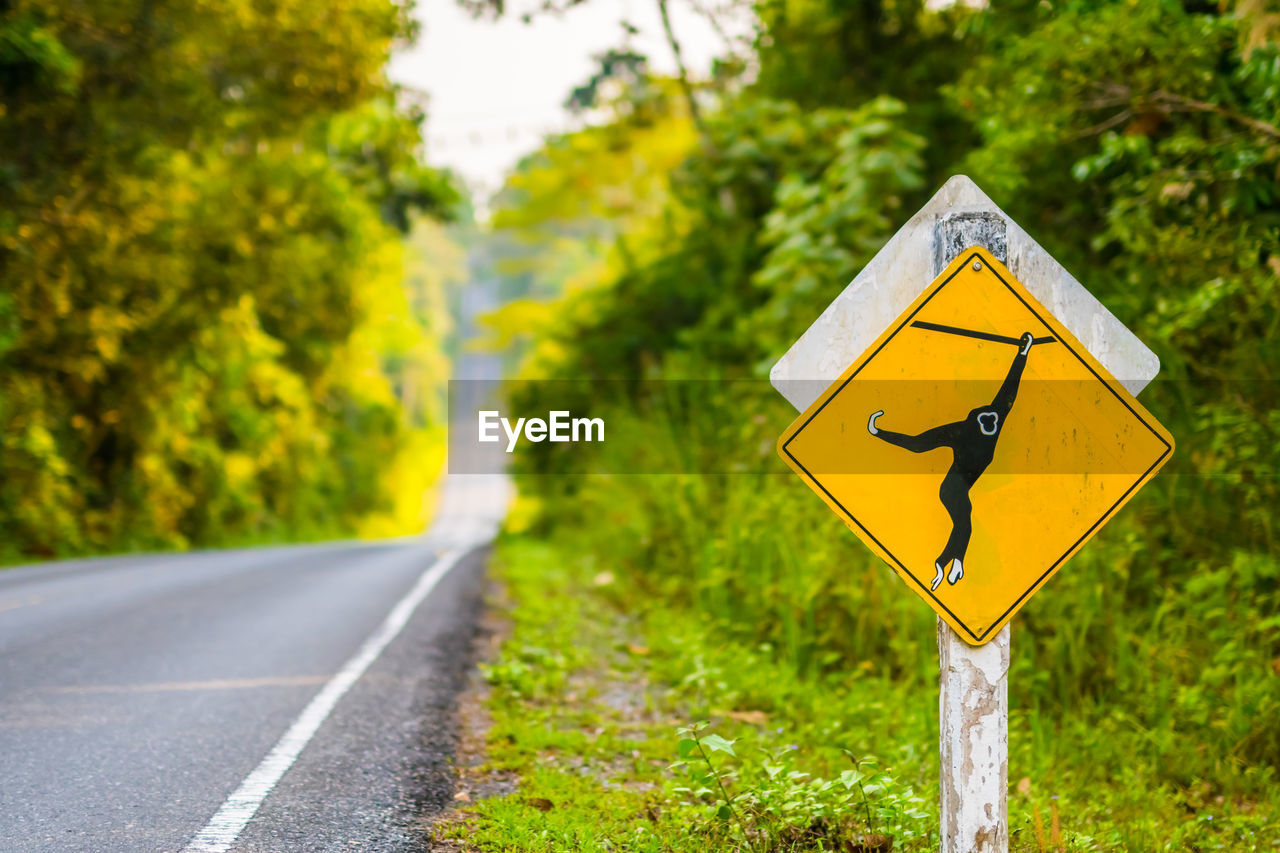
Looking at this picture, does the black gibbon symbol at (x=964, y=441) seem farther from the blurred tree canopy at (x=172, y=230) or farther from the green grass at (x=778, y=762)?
the blurred tree canopy at (x=172, y=230)

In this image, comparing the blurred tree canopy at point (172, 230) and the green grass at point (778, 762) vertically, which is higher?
the blurred tree canopy at point (172, 230)

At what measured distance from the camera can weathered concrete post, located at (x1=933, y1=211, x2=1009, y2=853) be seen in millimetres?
2721

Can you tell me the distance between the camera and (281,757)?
4.68 metres

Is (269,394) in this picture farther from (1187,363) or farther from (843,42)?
(1187,363)

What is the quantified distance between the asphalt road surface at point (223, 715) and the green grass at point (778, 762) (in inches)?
17.8

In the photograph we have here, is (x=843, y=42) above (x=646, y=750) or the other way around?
above

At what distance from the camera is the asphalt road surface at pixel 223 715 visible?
12.7 ft

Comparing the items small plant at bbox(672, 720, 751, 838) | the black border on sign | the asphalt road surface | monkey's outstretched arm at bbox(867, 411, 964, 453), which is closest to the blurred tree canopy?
the asphalt road surface

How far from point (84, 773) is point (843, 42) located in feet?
36.1

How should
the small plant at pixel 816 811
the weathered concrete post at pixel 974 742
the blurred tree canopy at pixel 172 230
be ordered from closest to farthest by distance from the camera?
the weathered concrete post at pixel 974 742 → the small plant at pixel 816 811 → the blurred tree canopy at pixel 172 230

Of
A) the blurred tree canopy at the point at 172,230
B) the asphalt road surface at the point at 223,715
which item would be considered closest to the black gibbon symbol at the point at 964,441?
the asphalt road surface at the point at 223,715

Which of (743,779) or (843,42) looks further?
(843,42)

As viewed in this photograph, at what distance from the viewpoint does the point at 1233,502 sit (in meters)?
6.02

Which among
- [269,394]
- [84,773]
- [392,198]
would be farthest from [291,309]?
[84,773]
